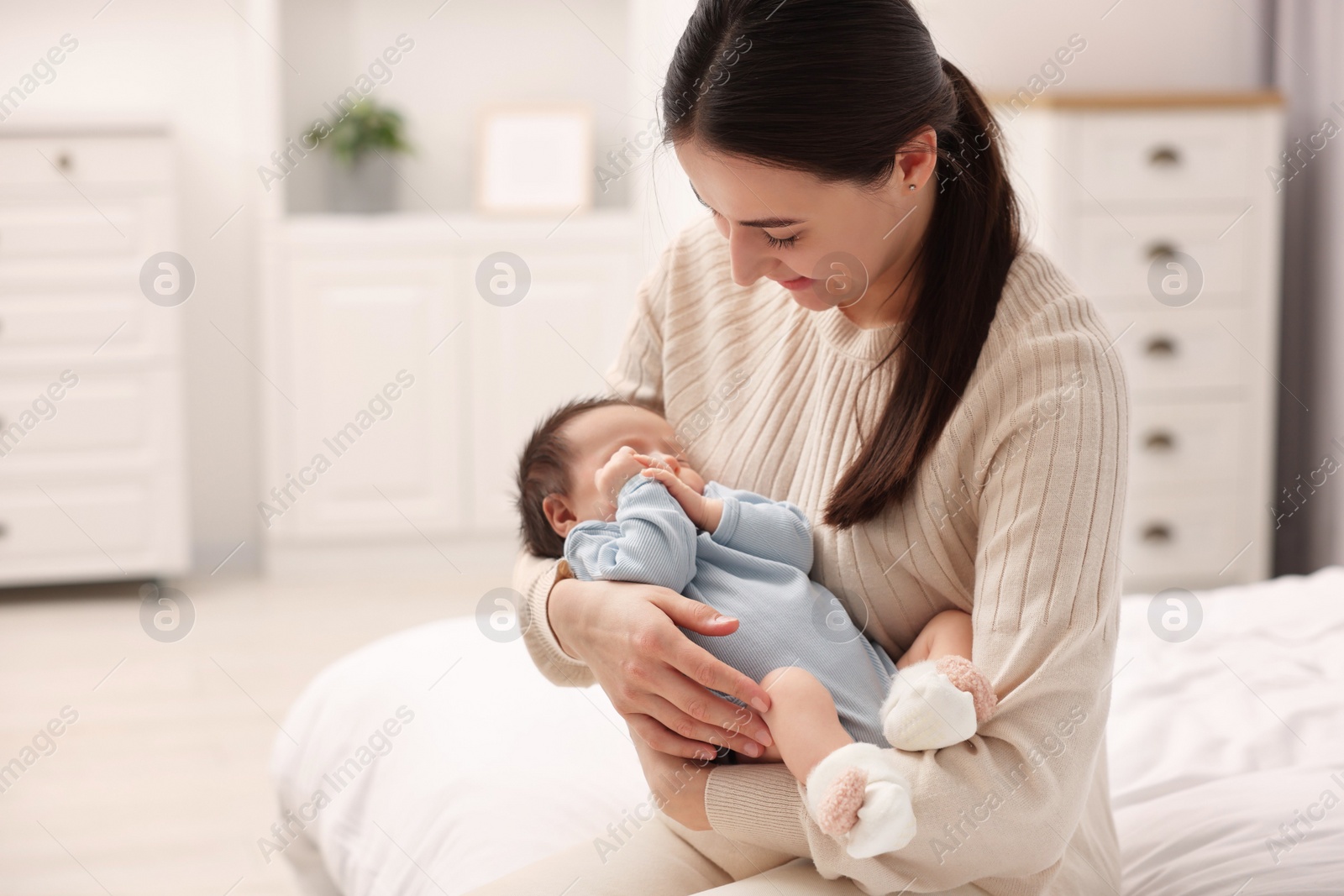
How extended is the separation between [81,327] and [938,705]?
10.6ft

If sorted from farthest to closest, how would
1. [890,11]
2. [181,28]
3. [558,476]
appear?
1. [181,28]
2. [558,476]
3. [890,11]

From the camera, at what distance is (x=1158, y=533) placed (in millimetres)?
3242

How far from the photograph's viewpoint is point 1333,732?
4.42 feet

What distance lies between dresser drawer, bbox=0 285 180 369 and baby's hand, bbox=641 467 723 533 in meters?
2.82

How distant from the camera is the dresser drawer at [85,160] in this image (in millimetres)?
3293

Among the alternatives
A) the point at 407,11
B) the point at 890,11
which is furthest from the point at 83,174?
the point at 890,11

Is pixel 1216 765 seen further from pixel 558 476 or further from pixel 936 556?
pixel 558 476

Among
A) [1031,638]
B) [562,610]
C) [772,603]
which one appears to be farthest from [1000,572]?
[562,610]

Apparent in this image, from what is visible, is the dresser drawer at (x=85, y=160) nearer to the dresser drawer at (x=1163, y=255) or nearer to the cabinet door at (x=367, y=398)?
the cabinet door at (x=367, y=398)

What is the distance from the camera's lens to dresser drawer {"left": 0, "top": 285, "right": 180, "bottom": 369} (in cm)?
336

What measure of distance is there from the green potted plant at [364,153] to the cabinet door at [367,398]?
0.42 m

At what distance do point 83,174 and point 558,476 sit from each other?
274 cm

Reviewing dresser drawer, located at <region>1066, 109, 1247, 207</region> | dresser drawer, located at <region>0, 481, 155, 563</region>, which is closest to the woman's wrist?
dresser drawer, located at <region>1066, 109, 1247, 207</region>

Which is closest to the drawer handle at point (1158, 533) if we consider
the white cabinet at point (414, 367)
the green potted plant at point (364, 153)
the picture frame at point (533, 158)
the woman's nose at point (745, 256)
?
the white cabinet at point (414, 367)
